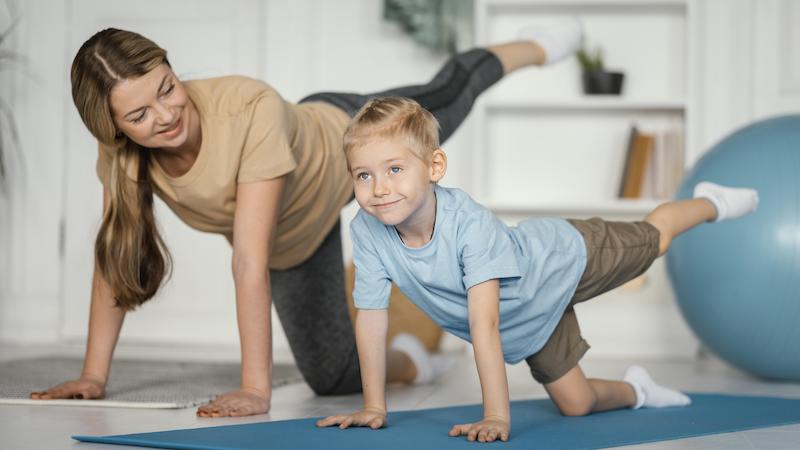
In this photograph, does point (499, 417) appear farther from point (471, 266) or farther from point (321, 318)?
point (321, 318)

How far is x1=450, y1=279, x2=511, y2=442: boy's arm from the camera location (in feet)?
5.27

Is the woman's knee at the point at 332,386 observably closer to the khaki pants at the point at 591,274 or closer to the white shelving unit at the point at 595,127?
the khaki pants at the point at 591,274

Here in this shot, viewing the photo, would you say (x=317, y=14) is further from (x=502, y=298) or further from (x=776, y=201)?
(x=502, y=298)

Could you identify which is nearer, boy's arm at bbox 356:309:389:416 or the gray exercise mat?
boy's arm at bbox 356:309:389:416

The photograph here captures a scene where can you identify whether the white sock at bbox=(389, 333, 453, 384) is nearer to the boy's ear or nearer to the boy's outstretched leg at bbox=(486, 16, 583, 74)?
the boy's outstretched leg at bbox=(486, 16, 583, 74)

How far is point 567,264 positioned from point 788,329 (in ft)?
3.40

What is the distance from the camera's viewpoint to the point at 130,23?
13.3 feet

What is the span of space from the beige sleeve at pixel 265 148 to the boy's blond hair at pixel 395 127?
0.32 metres

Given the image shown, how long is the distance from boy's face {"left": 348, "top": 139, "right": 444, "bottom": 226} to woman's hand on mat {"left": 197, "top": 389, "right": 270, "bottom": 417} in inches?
20.7

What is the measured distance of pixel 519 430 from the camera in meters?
1.76

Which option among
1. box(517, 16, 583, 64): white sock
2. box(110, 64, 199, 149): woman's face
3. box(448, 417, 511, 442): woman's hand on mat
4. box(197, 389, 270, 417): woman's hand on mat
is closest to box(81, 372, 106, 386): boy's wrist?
box(197, 389, 270, 417): woman's hand on mat

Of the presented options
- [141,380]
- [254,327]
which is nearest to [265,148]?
[254,327]

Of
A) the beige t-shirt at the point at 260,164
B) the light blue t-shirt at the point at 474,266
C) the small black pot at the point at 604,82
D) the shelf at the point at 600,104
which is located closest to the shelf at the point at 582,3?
the small black pot at the point at 604,82

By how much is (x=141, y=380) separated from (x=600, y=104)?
211cm
